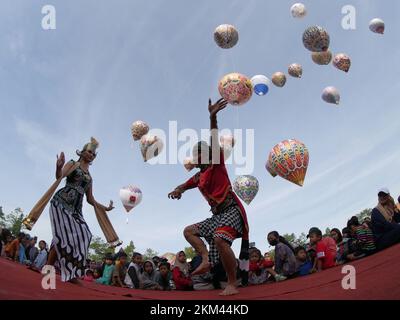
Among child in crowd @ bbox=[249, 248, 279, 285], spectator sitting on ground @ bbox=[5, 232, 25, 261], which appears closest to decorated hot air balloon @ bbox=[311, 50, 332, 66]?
child in crowd @ bbox=[249, 248, 279, 285]

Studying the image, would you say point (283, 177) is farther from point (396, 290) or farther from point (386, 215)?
point (396, 290)

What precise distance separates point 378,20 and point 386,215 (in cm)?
1360

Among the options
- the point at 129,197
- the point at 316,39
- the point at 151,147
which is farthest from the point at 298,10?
the point at 129,197

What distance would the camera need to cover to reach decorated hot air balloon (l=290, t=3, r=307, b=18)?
1480cm

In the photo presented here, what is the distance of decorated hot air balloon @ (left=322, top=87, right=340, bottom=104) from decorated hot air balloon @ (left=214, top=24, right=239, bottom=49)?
4.78 metres

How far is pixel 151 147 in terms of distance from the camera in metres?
14.7

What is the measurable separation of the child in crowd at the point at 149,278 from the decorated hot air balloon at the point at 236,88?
6131 millimetres

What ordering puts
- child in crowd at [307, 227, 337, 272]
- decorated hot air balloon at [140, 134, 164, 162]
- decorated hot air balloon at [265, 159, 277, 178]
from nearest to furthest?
1. child in crowd at [307, 227, 337, 272]
2. decorated hot air balloon at [140, 134, 164, 162]
3. decorated hot air balloon at [265, 159, 277, 178]

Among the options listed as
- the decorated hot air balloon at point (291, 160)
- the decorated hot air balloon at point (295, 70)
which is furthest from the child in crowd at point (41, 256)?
the decorated hot air balloon at point (295, 70)

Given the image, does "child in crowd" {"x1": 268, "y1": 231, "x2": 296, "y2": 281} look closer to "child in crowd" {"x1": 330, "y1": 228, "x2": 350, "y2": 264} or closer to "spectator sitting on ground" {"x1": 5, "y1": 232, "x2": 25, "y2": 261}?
"child in crowd" {"x1": 330, "y1": 228, "x2": 350, "y2": 264}

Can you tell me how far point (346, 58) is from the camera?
15750 millimetres

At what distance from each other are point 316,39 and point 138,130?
7.77 m

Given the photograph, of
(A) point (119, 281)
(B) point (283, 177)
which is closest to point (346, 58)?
(B) point (283, 177)
